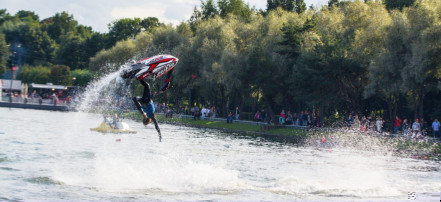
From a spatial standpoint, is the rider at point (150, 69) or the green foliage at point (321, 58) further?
the green foliage at point (321, 58)

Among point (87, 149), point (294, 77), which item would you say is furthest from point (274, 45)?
point (87, 149)

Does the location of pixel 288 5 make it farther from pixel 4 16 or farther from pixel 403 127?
pixel 4 16

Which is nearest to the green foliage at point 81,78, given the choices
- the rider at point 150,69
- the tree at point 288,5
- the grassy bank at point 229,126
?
the grassy bank at point 229,126

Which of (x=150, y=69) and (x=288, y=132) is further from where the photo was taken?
(x=288, y=132)

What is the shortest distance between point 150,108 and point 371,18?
157 feet

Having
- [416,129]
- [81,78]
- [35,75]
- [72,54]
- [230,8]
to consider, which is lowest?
[416,129]

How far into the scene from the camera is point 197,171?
91.8 feet

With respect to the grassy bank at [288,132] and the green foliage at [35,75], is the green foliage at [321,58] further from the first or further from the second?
the green foliage at [35,75]

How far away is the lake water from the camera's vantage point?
78.9 feet

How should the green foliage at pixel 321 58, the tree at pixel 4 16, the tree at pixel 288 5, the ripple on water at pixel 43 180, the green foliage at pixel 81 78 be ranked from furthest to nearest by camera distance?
the tree at pixel 4 16, the green foliage at pixel 81 78, the tree at pixel 288 5, the green foliage at pixel 321 58, the ripple on water at pixel 43 180

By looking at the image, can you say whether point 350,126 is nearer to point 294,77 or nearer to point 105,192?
point 294,77

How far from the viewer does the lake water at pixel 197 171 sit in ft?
78.9

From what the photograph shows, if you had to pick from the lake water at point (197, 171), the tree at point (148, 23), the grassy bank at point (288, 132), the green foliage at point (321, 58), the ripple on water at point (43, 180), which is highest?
the tree at point (148, 23)

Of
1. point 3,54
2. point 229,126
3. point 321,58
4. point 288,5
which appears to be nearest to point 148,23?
point 3,54
